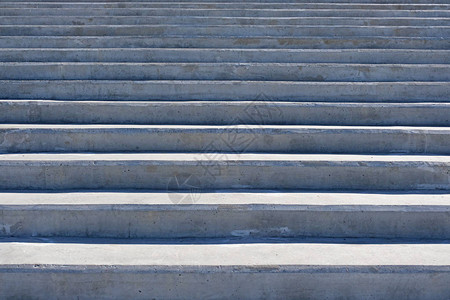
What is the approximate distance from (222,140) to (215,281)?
3.45 feet

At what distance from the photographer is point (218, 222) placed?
2332 mm

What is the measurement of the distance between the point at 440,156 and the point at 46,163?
2.57 m

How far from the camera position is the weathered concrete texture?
12.3 feet

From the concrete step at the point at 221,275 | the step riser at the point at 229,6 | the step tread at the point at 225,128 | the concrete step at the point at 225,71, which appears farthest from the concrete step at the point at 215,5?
the concrete step at the point at 221,275

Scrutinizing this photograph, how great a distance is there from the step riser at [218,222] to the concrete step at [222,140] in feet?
1.96

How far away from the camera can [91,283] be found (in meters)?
2.03

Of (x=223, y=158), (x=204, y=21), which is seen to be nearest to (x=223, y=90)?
(x=223, y=158)

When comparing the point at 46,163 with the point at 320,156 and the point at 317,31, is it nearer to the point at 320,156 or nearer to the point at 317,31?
the point at 320,156

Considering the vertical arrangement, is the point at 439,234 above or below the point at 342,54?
below

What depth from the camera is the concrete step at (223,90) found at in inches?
→ 129

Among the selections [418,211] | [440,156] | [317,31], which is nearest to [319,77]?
[317,31]

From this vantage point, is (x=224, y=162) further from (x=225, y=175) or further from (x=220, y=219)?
(x=220, y=219)

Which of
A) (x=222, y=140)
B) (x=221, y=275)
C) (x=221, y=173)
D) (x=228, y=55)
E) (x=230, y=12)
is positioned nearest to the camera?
(x=221, y=275)

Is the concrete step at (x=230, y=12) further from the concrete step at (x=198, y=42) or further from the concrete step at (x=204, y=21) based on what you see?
the concrete step at (x=198, y=42)
